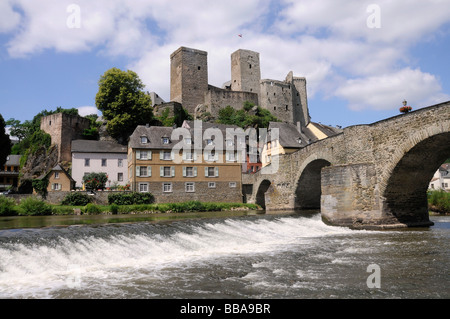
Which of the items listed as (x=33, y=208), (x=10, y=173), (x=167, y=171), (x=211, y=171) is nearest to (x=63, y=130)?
(x=10, y=173)

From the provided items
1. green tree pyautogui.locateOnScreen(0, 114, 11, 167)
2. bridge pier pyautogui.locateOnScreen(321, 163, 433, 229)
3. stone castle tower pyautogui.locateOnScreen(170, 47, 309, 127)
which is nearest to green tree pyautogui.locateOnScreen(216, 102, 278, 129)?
stone castle tower pyautogui.locateOnScreen(170, 47, 309, 127)

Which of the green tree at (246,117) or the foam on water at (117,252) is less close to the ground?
the green tree at (246,117)

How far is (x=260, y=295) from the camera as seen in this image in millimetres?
→ 5961

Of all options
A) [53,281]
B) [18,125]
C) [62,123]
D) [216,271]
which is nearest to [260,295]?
[216,271]

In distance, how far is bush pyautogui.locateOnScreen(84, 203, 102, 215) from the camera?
27.1m

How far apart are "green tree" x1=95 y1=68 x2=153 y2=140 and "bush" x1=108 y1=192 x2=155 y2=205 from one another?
571 inches

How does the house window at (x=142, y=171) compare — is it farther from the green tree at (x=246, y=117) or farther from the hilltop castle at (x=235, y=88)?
the hilltop castle at (x=235, y=88)

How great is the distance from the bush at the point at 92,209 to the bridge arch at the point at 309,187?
15.2 m

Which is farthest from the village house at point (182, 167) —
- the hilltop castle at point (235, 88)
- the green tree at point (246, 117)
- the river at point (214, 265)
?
the river at point (214, 265)

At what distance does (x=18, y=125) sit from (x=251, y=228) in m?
62.7

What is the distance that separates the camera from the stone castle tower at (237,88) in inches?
2245

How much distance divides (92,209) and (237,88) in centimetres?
4279
